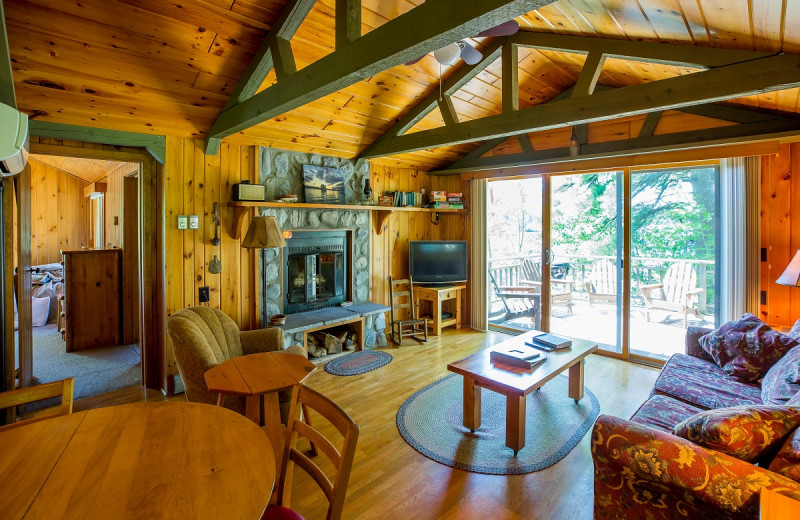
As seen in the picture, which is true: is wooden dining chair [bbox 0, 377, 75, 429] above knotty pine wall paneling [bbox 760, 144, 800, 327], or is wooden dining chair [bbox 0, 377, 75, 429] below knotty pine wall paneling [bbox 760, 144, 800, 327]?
below

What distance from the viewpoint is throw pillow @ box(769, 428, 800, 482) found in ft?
4.11

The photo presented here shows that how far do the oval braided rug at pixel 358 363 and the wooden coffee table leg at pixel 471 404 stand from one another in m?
1.36

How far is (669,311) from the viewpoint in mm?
4121

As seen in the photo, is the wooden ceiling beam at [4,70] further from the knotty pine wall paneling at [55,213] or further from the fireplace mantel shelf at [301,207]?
the knotty pine wall paneling at [55,213]

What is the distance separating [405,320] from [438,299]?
51 cm

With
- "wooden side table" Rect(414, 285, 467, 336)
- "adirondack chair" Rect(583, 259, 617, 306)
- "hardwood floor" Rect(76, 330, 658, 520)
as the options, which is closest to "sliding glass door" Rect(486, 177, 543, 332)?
"wooden side table" Rect(414, 285, 467, 336)

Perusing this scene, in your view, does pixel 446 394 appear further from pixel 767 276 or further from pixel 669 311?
pixel 767 276

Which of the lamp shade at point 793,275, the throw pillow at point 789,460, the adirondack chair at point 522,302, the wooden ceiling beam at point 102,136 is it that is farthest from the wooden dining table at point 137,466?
the adirondack chair at point 522,302

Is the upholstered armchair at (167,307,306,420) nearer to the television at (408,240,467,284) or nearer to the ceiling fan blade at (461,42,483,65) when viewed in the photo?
the ceiling fan blade at (461,42,483,65)

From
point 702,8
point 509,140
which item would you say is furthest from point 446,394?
point 509,140

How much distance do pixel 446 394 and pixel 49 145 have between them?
3.51 m

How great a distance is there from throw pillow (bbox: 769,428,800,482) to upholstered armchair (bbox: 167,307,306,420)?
2.25 metres

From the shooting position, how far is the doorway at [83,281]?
347cm

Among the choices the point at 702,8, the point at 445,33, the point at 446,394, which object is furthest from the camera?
the point at 446,394
